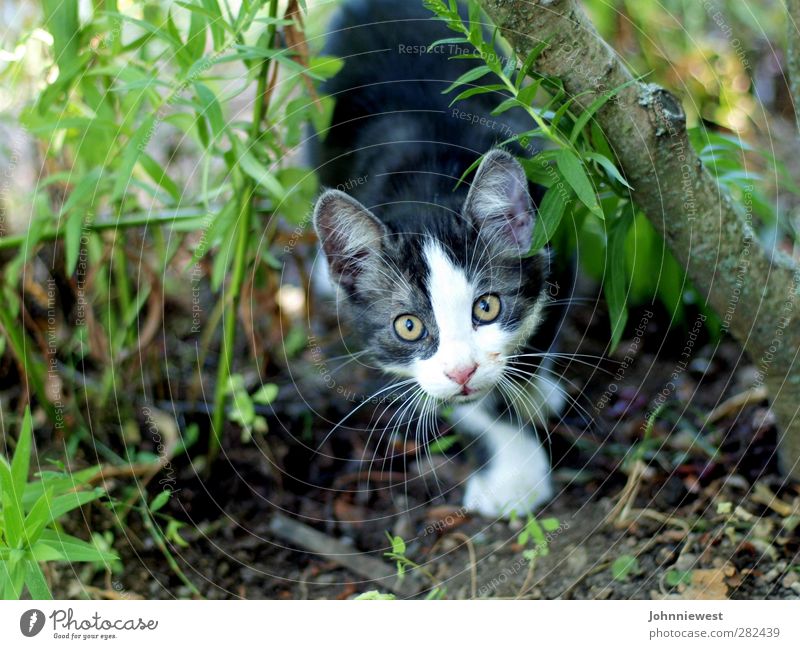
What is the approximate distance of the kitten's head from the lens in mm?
1266

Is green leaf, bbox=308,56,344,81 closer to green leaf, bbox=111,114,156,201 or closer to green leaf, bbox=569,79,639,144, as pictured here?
green leaf, bbox=111,114,156,201

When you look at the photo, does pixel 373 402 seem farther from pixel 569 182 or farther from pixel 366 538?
pixel 569 182

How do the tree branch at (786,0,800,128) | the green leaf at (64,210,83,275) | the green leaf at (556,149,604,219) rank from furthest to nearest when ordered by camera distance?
the green leaf at (64,210,83,275) < the tree branch at (786,0,800,128) < the green leaf at (556,149,604,219)

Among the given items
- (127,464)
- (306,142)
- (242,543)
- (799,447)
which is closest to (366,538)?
(242,543)

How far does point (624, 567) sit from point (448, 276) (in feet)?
1.78

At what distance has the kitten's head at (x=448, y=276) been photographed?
1.27 meters

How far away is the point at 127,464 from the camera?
1580 mm

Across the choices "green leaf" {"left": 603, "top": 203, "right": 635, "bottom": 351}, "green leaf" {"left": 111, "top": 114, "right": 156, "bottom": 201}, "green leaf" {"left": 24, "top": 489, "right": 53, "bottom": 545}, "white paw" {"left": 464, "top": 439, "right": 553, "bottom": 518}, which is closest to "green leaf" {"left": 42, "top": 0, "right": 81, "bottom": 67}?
"green leaf" {"left": 111, "top": 114, "right": 156, "bottom": 201}

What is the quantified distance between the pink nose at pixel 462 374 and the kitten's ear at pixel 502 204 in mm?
227

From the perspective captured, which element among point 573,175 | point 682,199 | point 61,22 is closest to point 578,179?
point 573,175

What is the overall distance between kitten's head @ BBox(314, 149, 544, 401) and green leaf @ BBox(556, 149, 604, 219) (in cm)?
14
